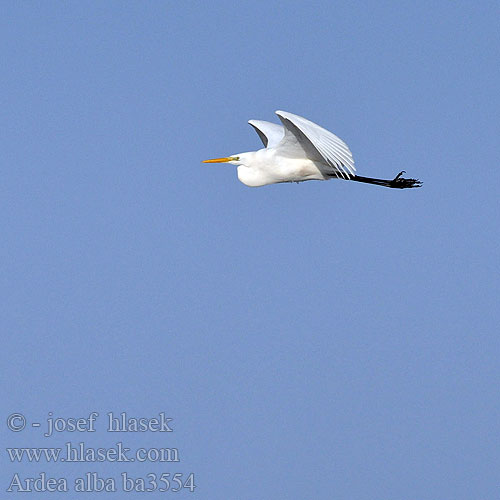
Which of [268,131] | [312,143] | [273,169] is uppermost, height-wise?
[268,131]

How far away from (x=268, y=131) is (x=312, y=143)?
5.59m

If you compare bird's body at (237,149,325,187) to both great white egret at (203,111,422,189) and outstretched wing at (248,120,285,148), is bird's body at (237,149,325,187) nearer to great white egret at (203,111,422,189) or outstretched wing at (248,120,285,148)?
great white egret at (203,111,422,189)

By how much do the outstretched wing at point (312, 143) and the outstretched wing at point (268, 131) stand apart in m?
2.20

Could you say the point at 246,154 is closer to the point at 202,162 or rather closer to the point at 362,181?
the point at 202,162

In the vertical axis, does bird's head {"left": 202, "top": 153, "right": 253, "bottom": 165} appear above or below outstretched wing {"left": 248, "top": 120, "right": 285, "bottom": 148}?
below

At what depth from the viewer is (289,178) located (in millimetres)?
23578

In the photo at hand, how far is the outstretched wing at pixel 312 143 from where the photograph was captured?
67.1 ft

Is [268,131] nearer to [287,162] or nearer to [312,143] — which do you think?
[287,162]

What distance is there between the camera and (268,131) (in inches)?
1031

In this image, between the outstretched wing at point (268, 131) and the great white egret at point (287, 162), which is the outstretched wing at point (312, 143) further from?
the outstretched wing at point (268, 131)

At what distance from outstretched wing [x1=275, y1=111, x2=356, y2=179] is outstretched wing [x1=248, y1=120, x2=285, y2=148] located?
220 centimetres

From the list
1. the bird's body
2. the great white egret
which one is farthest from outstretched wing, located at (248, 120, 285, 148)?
the bird's body

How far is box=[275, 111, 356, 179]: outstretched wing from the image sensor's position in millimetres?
20453

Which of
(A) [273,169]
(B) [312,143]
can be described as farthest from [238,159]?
(B) [312,143]
